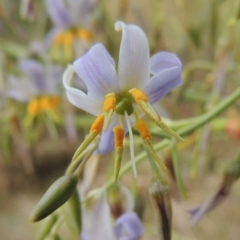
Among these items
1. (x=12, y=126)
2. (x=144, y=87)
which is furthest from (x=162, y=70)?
(x=12, y=126)

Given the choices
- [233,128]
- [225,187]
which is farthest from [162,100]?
[225,187]

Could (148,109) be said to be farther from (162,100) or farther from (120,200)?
(162,100)

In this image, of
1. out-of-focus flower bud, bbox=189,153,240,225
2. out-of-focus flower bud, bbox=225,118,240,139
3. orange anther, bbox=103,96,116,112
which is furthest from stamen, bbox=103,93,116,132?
out-of-focus flower bud, bbox=225,118,240,139

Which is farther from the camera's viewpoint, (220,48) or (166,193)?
(220,48)

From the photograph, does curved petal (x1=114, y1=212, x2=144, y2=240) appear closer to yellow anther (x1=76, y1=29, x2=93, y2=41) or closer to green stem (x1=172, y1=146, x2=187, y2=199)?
green stem (x1=172, y1=146, x2=187, y2=199)

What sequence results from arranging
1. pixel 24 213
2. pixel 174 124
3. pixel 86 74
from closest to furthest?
pixel 86 74 < pixel 174 124 < pixel 24 213

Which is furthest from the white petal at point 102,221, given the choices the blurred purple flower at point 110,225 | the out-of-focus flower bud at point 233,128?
the out-of-focus flower bud at point 233,128

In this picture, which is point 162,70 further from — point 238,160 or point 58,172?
point 58,172
